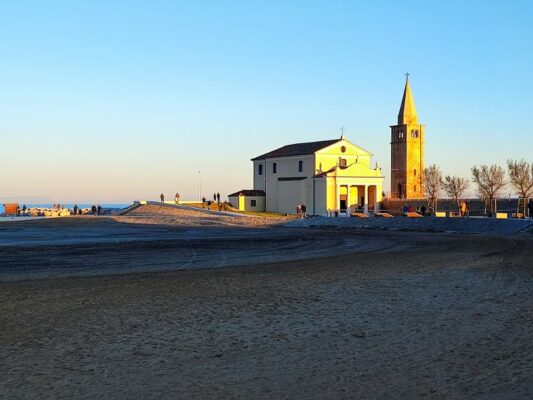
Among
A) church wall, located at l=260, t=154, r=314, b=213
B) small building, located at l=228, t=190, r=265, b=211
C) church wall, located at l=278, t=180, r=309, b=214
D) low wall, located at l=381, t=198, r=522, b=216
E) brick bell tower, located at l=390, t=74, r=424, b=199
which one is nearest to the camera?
low wall, located at l=381, t=198, r=522, b=216

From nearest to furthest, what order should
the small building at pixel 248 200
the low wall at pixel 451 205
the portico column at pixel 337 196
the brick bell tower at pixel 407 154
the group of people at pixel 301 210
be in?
the group of people at pixel 301 210
the low wall at pixel 451 205
the portico column at pixel 337 196
the small building at pixel 248 200
the brick bell tower at pixel 407 154

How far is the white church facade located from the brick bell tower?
23.4 meters

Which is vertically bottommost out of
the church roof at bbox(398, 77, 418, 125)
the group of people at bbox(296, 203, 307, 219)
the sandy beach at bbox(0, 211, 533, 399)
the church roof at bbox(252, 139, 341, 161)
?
the sandy beach at bbox(0, 211, 533, 399)

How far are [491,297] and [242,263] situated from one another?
10382 mm

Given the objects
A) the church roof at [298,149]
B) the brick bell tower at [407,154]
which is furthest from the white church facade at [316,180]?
the brick bell tower at [407,154]

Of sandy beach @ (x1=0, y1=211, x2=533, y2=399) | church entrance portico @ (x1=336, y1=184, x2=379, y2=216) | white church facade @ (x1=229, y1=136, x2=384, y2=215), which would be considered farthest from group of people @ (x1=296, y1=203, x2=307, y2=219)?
sandy beach @ (x1=0, y1=211, x2=533, y2=399)

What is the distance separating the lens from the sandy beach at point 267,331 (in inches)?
295

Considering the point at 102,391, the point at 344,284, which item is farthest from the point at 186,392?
the point at 344,284

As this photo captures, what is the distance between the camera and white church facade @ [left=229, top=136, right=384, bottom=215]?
74.9 metres

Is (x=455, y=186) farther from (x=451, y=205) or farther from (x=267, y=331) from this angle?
(x=267, y=331)

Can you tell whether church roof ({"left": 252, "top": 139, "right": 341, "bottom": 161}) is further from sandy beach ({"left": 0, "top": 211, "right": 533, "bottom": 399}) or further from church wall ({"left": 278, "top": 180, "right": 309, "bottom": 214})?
sandy beach ({"left": 0, "top": 211, "right": 533, "bottom": 399})

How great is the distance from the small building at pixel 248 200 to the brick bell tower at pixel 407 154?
2937 cm

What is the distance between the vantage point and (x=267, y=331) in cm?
1082

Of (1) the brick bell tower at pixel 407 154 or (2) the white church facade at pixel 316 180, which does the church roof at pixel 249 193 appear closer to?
(2) the white church facade at pixel 316 180
